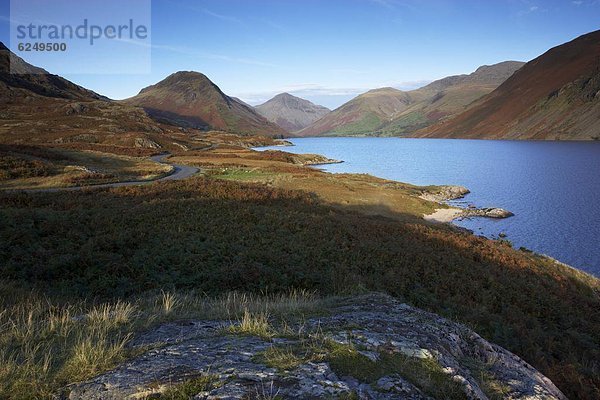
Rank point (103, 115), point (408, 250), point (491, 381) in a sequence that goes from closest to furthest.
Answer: point (491, 381), point (408, 250), point (103, 115)

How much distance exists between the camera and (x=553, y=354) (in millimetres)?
10828

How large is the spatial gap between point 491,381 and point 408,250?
1152cm

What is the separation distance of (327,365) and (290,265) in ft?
30.0

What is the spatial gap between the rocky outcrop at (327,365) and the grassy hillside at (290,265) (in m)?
3.43

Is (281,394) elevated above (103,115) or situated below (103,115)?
below

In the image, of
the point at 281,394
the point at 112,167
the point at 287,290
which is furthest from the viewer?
the point at 112,167

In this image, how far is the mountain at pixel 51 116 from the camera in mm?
89500

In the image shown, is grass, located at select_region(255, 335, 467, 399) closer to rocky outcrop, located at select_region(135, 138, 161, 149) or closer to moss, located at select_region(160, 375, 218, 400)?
moss, located at select_region(160, 375, 218, 400)

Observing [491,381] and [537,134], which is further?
[537,134]

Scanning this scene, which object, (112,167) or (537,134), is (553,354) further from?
(537,134)

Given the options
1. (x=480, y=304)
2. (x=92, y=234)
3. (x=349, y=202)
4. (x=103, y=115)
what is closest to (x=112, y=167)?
(x=349, y=202)

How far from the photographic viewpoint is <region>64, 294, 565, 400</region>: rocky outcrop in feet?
13.7

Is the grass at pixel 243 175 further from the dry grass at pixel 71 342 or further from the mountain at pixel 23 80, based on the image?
the mountain at pixel 23 80

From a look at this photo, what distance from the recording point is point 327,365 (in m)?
4.75
